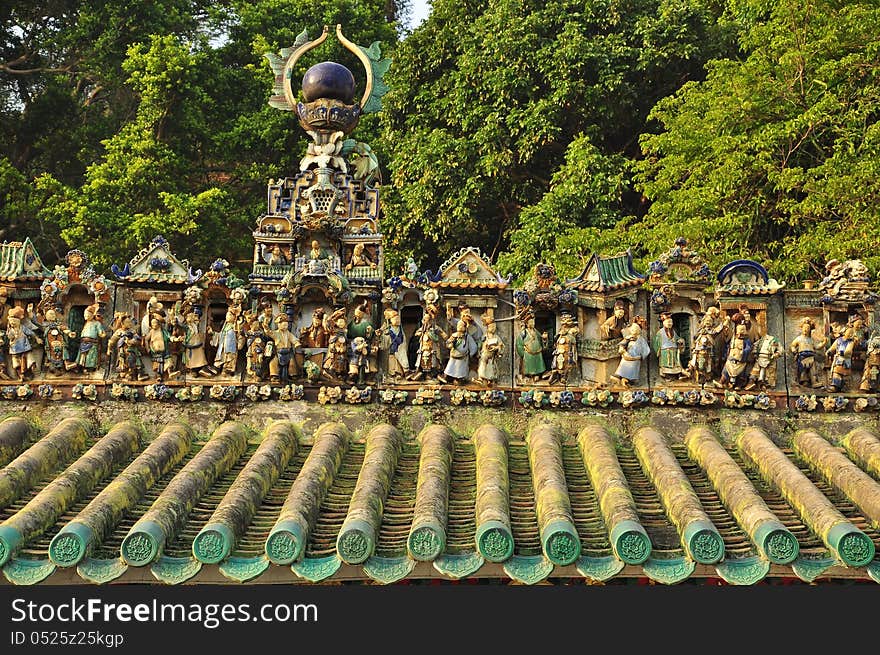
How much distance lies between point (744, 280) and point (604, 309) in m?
1.36

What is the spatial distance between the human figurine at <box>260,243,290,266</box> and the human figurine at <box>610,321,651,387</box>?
3502mm

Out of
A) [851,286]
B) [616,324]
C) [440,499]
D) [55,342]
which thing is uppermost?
[851,286]

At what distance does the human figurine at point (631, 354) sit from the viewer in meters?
10.5

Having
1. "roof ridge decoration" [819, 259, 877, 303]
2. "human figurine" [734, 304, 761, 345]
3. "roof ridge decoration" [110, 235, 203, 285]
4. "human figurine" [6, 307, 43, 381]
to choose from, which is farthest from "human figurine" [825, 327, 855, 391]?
"human figurine" [6, 307, 43, 381]

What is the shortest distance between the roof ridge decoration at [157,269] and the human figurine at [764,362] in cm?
541

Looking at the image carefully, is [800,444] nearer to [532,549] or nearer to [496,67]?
[532,549]

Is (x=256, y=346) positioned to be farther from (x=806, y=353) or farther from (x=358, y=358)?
(x=806, y=353)

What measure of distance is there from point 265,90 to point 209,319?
851 inches

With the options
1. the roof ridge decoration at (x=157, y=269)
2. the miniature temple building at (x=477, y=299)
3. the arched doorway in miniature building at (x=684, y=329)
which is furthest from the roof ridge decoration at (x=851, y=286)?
the roof ridge decoration at (x=157, y=269)

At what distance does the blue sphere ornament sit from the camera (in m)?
11.9

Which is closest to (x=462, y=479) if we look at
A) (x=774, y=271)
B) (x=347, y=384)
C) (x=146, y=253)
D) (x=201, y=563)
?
(x=347, y=384)

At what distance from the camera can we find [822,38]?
67.1ft

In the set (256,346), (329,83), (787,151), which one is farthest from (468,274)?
(787,151)

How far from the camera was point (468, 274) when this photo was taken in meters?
10.9
